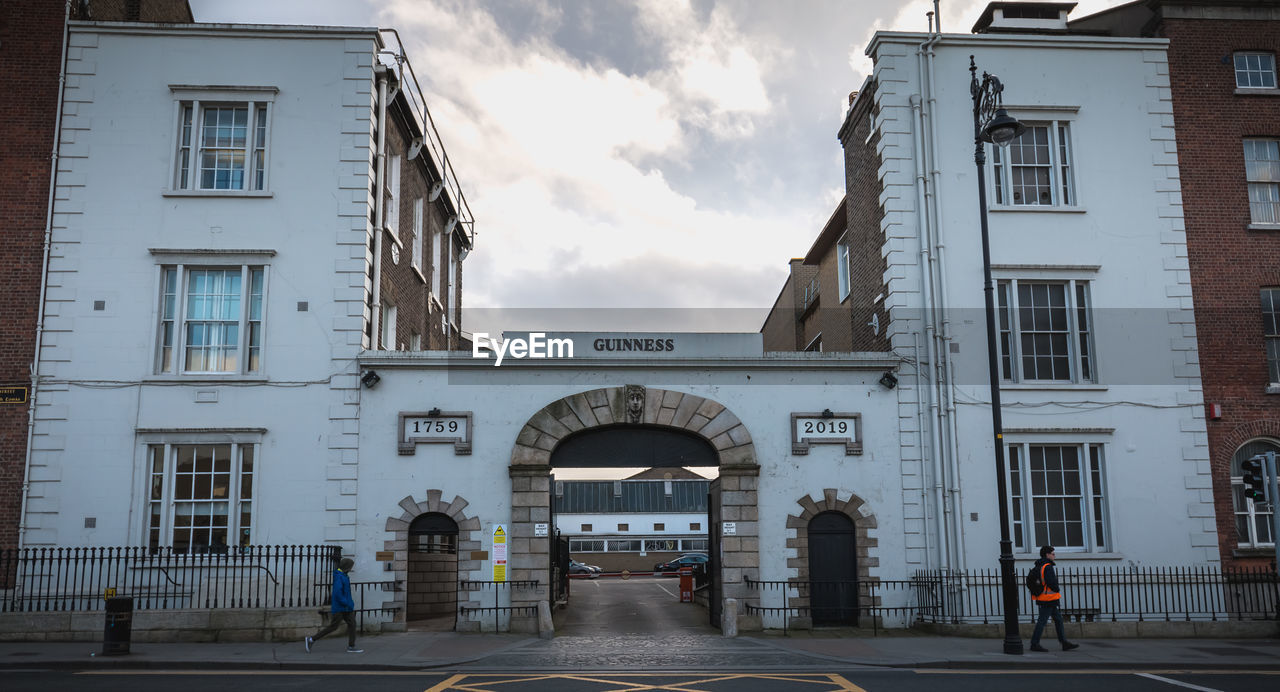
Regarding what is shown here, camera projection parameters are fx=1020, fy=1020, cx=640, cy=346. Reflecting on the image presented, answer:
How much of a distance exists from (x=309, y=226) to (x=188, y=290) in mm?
2603

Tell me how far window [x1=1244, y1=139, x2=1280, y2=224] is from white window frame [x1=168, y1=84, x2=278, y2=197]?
19989mm

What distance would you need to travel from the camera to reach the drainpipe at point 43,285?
60.8 feet

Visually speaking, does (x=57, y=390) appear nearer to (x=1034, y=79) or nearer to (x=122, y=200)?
(x=122, y=200)

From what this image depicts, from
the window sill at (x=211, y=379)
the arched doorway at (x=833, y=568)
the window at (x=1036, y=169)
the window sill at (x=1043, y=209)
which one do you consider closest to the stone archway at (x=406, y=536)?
the window sill at (x=211, y=379)

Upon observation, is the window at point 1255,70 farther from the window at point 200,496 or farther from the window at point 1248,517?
the window at point 200,496

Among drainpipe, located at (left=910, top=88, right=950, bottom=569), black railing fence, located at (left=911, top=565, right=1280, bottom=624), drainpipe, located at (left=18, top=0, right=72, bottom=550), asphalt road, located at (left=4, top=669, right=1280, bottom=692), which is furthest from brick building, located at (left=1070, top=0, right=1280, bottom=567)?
drainpipe, located at (left=18, top=0, right=72, bottom=550)

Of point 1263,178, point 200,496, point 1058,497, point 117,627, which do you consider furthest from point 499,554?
point 1263,178

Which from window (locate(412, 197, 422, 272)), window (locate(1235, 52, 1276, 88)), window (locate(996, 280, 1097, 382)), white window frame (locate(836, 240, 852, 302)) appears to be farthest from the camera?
white window frame (locate(836, 240, 852, 302))

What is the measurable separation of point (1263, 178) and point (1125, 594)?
30.2 ft

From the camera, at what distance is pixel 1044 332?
20469mm

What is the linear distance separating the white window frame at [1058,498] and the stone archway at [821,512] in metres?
2.81

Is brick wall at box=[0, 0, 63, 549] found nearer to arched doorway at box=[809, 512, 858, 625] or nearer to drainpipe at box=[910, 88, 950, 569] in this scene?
arched doorway at box=[809, 512, 858, 625]

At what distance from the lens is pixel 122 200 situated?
776 inches

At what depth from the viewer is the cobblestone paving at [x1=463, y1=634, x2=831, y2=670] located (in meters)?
14.9
